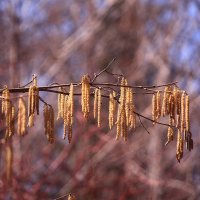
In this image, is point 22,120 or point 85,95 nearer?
point 85,95

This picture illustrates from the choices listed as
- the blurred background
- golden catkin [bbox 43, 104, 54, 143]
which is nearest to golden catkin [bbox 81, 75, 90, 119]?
golden catkin [bbox 43, 104, 54, 143]

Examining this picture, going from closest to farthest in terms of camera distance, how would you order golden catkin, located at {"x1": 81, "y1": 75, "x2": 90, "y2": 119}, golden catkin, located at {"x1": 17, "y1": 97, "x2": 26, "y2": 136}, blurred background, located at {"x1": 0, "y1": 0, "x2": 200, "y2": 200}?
golden catkin, located at {"x1": 81, "y1": 75, "x2": 90, "y2": 119} < golden catkin, located at {"x1": 17, "y1": 97, "x2": 26, "y2": 136} < blurred background, located at {"x1": 0, "y1": 0, "x2": 200, "y2": 200}

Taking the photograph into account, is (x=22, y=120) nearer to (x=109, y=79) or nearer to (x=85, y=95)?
(x=85, y=95)

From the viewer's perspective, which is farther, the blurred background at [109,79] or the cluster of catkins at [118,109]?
the blurred background at [109,79]

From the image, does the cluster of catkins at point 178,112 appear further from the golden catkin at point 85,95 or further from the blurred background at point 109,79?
the blurred background at point 109,79

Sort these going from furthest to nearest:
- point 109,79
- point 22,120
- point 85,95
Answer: point 109,79, point 22,120, point 85,95

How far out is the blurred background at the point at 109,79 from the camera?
648 centimetres

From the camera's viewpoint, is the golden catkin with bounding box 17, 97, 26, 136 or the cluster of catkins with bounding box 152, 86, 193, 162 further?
the golden catkin with bounding box 17, 97, 26, 136

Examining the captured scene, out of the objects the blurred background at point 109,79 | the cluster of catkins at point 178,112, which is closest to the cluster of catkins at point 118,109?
the cluster of catkins at point 178,112

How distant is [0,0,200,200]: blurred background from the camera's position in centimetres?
648

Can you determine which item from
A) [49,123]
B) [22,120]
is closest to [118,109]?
[49,123]

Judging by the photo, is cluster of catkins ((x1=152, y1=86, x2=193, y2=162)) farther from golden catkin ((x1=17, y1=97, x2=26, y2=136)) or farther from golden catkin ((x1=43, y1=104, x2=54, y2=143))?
golden catkin ((x1=17, y1=97, x2=26, y2=136))

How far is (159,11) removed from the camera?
424 inches

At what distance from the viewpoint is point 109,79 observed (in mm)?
10305
